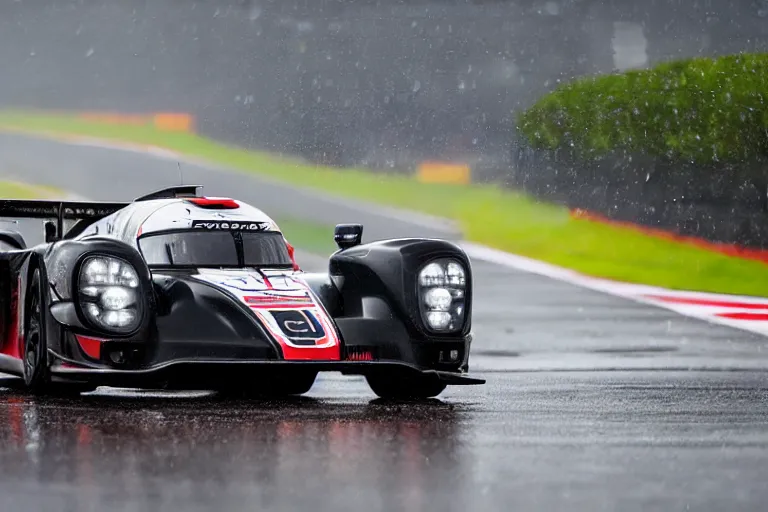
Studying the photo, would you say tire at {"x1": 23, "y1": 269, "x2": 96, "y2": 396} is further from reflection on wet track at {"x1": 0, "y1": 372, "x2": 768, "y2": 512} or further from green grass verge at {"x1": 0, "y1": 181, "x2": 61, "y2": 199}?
green grass verge at {"x1": 0, "y1": 181, "x2": 61, "y2": 199}

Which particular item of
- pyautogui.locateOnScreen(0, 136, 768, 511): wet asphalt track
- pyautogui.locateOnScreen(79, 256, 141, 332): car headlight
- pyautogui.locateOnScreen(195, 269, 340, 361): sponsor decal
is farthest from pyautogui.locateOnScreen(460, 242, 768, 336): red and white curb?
pyautogui.locateOnScreen(79, 256, 141, 332): car headlight

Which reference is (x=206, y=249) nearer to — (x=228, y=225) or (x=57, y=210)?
(x=228, y=225)

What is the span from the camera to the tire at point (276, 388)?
9.45 meters

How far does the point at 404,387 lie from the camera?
932cm

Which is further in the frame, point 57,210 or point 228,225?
point 57,210

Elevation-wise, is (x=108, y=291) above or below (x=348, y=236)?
below

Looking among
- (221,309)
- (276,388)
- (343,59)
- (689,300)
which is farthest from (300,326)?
(343,59)

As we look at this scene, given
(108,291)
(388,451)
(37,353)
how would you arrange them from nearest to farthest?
A: (388,451) → (108,291) → (37,353)

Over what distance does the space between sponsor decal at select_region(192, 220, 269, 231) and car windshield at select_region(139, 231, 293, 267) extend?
0.03m

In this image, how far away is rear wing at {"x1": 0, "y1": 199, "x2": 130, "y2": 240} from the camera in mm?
10430

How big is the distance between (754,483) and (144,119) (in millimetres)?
29635

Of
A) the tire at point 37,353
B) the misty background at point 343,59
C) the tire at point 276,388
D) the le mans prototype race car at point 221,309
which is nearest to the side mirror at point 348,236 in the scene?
the le mans prototype race car at point 221,309

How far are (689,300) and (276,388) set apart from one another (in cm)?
869

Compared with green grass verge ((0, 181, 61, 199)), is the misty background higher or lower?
higher
